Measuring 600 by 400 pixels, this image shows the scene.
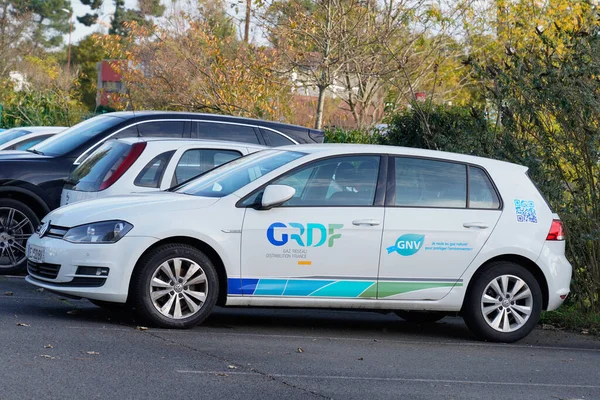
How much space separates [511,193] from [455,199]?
58 centimetres

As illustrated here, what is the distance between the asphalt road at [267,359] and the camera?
6.50 metres

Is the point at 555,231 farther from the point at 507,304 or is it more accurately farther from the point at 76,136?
the point at 76,136

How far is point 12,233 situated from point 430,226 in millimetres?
4977

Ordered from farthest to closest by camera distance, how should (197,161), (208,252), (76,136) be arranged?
A: (76,136) → (197,161) → (208,252)

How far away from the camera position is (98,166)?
10.9 m

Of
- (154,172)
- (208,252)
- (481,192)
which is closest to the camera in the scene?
(208,252)

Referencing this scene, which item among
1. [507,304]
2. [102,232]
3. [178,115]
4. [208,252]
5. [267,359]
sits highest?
[178,115]

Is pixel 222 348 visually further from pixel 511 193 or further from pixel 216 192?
pixel 511 193

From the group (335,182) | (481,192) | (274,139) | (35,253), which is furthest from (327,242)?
(274,139)

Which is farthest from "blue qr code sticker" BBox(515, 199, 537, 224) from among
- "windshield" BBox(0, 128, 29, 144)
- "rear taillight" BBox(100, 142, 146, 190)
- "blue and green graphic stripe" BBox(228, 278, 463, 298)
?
"windshield" BBox(0, 128, 29, 144)

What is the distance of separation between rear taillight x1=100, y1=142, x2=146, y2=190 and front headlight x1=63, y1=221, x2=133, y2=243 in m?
2.22

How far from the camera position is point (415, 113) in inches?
599

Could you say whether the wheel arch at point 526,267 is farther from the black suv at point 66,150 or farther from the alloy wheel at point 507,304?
the black suv at point 66,150

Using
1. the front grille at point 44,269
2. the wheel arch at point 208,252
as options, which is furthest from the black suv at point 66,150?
the wheel arch at point 208,252
